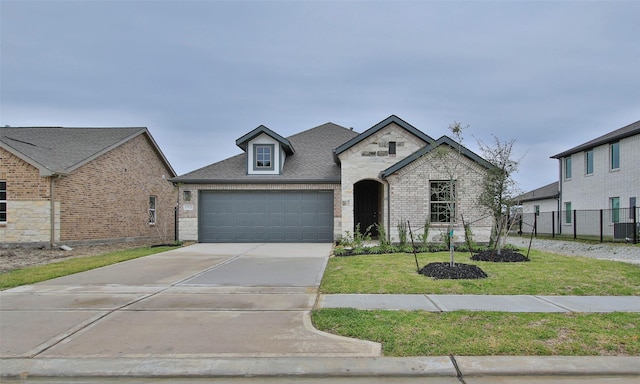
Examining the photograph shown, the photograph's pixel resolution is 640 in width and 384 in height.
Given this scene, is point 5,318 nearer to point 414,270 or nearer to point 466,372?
point 466,372

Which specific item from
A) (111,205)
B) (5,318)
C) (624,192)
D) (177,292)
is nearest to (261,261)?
(177,292)

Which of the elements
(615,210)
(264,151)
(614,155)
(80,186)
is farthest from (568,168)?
(80,186)

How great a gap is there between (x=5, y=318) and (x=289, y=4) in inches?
449

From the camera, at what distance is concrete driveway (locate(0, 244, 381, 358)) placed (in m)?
4.81

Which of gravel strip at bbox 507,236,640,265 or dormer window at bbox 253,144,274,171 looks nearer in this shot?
gravel strip at bbox 507,236,640,265

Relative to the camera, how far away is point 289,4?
13430mm

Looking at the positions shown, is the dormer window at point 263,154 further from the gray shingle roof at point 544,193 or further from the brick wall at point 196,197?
the gray shingle roof at point 544,193

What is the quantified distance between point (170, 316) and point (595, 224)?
77.8ft

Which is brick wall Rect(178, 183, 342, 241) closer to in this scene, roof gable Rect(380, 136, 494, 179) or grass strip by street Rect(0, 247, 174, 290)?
roof gable Rect(380, 136, 494, 179)

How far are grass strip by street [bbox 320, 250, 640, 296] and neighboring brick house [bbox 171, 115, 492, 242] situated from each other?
5.01 metres

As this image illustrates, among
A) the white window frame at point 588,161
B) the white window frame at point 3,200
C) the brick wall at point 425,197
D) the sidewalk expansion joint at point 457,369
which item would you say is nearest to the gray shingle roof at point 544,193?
the white window frame at point 588,161

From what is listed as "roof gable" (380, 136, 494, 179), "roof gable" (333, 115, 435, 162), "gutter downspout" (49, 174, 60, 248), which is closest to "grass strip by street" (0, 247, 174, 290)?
"gutter downspout" (49, 174, 60, 248)

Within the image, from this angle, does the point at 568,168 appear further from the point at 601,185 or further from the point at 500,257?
the point at 500,257

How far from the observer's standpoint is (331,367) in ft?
14.1
